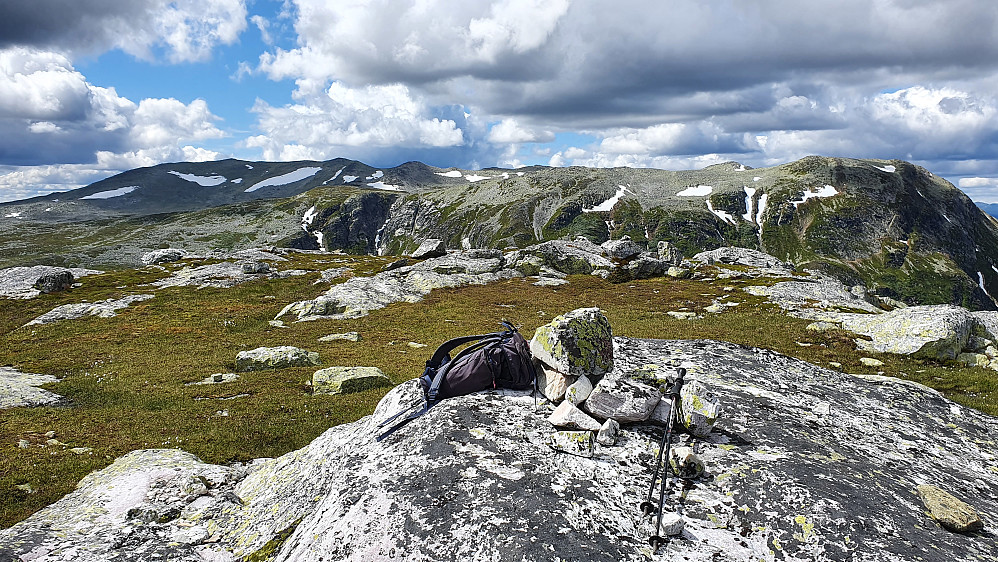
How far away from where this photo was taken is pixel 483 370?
10.5m

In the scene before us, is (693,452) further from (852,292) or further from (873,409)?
(852,292)

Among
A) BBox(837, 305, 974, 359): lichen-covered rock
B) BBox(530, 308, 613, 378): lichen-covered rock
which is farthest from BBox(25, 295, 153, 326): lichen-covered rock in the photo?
BBox(837, 305, 974, 359): lichen-covered rock

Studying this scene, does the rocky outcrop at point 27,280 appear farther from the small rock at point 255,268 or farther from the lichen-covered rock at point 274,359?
the lichen-covered rock at point 274,359

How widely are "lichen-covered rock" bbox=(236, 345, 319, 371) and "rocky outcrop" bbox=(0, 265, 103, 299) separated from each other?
187 feet

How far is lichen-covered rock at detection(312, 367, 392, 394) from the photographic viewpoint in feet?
84.5

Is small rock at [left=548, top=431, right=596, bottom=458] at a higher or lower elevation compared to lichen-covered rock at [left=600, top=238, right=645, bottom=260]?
higher

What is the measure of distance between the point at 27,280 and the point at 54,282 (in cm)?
290

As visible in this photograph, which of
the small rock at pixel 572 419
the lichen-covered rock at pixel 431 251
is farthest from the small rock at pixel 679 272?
the small rock at pixel 572 419

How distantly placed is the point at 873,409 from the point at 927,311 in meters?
25.2

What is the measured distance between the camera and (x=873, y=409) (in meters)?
14.0

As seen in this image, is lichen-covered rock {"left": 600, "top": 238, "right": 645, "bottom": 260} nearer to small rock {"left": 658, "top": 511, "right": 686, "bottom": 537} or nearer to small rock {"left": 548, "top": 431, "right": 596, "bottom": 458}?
small rock {"left": 548, "top": 431, "right": 596, "bottom": 458}

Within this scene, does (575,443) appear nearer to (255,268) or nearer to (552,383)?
(552,383)

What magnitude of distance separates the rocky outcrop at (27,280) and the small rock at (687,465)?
87671 mm

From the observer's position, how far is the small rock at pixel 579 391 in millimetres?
9453
